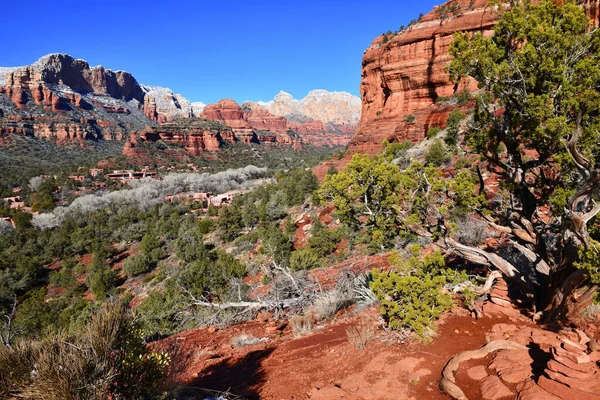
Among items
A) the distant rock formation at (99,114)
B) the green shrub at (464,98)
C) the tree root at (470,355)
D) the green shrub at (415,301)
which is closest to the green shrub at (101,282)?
the green shrub at (415,301)

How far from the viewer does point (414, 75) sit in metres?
34.2

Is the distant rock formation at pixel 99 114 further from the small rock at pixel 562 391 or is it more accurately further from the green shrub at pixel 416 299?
the small rock at pixel 562 391

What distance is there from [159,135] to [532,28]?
279 ft

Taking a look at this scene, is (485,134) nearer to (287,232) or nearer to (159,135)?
(287,232)

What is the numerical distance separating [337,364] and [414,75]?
1391 inches

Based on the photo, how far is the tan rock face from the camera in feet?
98.8

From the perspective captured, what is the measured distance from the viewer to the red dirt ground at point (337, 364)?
393 cm

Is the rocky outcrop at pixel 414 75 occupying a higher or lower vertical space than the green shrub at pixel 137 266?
higher

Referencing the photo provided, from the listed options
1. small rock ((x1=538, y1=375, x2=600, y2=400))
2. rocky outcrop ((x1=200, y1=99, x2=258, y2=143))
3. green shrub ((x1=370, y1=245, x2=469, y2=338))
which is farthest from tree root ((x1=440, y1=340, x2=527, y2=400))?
rocky outcrop ((x1=200, y1=99, x2=258, y2=143))

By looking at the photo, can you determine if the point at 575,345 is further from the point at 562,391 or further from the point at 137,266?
the point at 137,266

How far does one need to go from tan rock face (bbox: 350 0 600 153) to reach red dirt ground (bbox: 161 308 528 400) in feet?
87.3

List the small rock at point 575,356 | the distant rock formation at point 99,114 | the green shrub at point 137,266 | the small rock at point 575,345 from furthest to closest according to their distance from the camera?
the distant rock formation at point 99,114
the green shrub at point 137,266
the small rock at point 575,345
the small rock at point 575,356

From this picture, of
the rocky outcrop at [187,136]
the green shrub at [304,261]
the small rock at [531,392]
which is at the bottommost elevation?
the green shrub at [304,261]

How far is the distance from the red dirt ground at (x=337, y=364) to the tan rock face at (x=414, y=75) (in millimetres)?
26614
